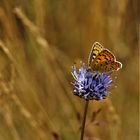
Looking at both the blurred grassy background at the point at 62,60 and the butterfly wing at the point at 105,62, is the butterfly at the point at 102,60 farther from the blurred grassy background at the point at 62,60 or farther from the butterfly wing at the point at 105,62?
the blurred grassy background at the point at 62,60

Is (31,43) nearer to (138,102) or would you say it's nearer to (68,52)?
(68,52)

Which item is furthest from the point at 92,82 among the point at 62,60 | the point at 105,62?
the point at 62,60

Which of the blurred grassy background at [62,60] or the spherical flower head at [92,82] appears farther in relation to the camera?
the blurred grassy background at [62,60]

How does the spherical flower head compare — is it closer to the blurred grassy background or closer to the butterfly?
the butterfly

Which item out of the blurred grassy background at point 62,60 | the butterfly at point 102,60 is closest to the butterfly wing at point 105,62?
the butterfly at point 102,60

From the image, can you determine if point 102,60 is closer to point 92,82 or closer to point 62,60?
point 92,82

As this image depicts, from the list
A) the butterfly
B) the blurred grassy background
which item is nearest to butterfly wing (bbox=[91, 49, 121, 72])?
the butterfly
